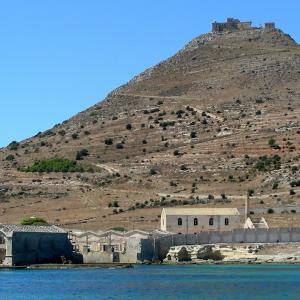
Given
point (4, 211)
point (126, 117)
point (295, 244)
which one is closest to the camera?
point (295, 244)

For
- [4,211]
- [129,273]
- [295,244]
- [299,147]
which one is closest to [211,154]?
[299,147]

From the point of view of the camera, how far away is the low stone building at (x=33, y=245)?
96250 mm

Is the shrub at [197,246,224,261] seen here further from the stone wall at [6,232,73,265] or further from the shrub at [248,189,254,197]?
the shrub at [248,189,254,197]

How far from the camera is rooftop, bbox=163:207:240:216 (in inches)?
4503

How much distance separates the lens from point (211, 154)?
15488 centimetres

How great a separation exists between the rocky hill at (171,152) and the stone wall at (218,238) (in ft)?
37.3

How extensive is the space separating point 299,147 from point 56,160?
1288 inches

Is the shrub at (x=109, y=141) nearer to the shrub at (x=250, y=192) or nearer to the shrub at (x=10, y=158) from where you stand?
the shrub at (x=10, y=158)

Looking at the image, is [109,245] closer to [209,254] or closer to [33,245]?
[33,245]

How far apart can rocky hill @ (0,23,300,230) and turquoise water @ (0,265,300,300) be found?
83.7 feet

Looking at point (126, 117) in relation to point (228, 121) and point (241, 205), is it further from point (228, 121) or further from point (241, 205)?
point (241, 205)

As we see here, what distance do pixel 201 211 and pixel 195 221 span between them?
1.27 meters

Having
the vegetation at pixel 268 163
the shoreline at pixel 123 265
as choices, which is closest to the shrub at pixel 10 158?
the vegetation at pixel 268 163

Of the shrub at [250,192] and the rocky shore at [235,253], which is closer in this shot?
the rocky shore at [235,253]
